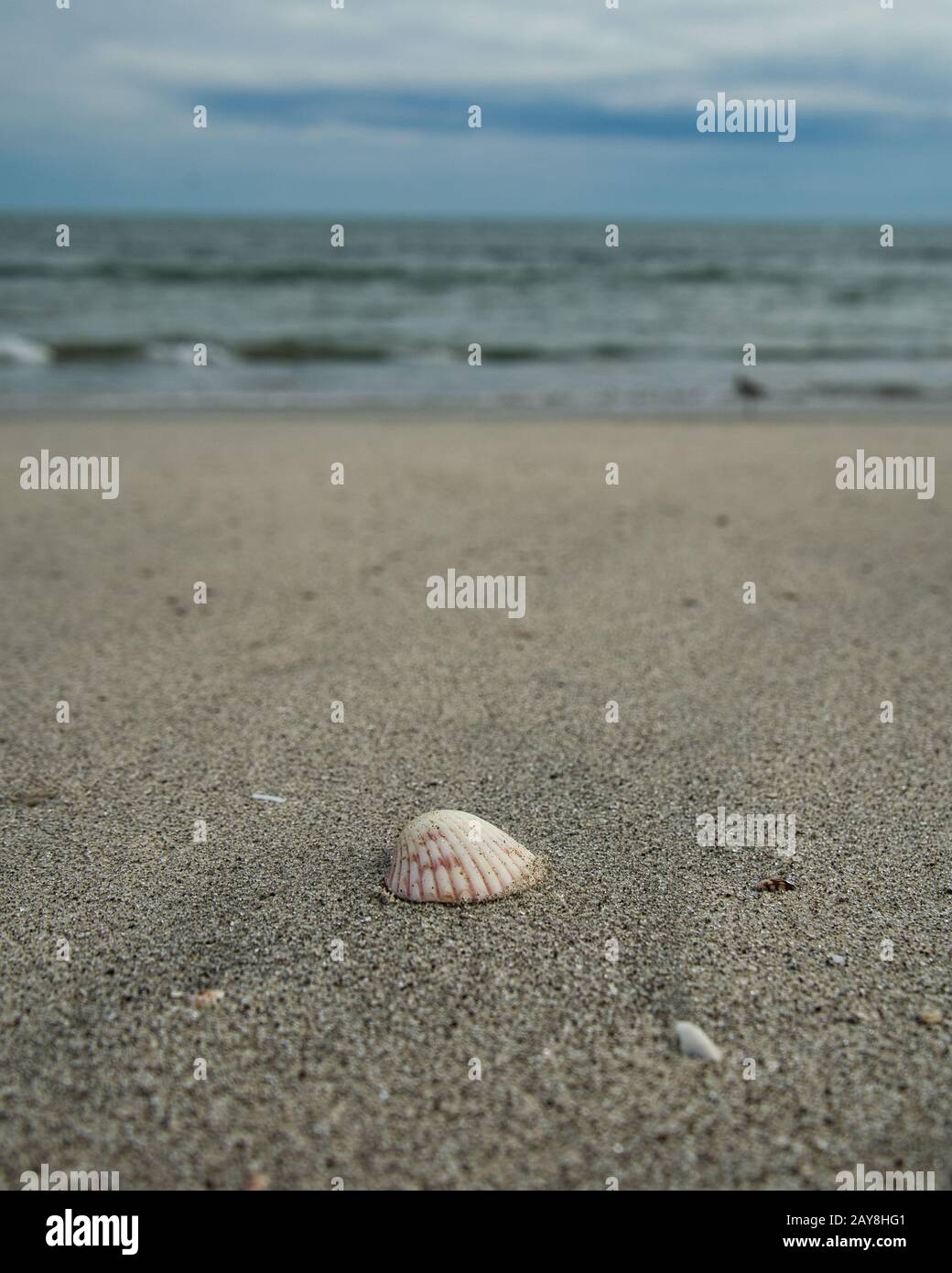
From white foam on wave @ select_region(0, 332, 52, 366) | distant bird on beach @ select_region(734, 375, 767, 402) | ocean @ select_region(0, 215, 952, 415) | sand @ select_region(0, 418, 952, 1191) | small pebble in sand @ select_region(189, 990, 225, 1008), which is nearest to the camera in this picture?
sand @ select_region(0, 418, 952, 1191)

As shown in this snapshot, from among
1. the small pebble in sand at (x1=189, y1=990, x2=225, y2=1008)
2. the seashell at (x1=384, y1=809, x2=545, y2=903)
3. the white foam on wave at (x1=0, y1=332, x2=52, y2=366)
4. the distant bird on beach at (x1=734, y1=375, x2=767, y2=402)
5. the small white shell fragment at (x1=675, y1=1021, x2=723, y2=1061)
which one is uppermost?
the white foam on wave at (x1=0, y1=332, x2=52, y2=366)

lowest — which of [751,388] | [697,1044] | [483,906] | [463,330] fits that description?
[697,1044]

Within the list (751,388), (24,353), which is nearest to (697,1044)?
(751,388)

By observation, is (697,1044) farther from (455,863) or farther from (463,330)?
(463,330)

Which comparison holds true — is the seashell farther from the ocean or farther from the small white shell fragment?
the ocean

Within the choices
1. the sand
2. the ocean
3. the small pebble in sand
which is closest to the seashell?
the sand

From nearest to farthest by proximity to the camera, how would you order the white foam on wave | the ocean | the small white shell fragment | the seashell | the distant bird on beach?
the small white shell fragment → the seashell → the distant bird on beach → the ocean → the white foam on wave

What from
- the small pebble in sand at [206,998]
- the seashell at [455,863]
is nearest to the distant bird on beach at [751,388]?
the seashell at [455,863]

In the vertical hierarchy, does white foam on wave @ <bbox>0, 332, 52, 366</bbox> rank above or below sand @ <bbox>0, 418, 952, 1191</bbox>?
above
